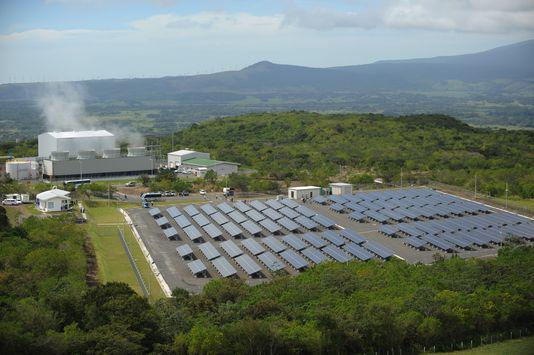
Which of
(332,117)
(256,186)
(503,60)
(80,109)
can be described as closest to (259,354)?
(256,186)

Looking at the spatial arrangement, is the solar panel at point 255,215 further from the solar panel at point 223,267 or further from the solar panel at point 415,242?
the solar panel at point 415,242

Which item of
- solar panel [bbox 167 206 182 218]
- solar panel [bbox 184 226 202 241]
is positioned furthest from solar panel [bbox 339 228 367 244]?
solar panel [bbox 167 206 182 218]

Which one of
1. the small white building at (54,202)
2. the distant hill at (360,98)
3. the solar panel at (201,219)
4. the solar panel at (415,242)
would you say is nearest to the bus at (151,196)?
the small white building at (54,202)

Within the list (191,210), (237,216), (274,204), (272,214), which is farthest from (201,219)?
(274,204)

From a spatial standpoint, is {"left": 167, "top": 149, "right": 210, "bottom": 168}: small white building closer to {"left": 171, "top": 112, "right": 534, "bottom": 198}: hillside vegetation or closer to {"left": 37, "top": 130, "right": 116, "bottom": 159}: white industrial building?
{"left": 171, "top": 112, "right": 534, "bottom": 198}: hillside vegetation

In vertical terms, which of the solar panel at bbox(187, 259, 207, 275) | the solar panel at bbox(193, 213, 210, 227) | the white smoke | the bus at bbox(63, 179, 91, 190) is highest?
the white smoke

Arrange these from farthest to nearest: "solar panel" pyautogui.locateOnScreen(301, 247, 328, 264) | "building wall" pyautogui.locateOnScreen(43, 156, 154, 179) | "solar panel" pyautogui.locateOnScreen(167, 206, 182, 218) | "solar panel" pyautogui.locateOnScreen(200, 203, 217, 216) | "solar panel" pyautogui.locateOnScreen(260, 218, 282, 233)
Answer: "building wall" pyautogui.locateOnScreen(43, 156, 154, 179), "solar panel" pyautogui.locateOnScreen(200, 203, 217, 216), "solar panel" pyautogui.locateOnScreen(167, 206, 182, 218), "solar panel" pyautogui.locateOnScreen(260, 218, 282, 233), "solar panel" pyautogui.locateOnScreen(301, 247, 328, 264)
